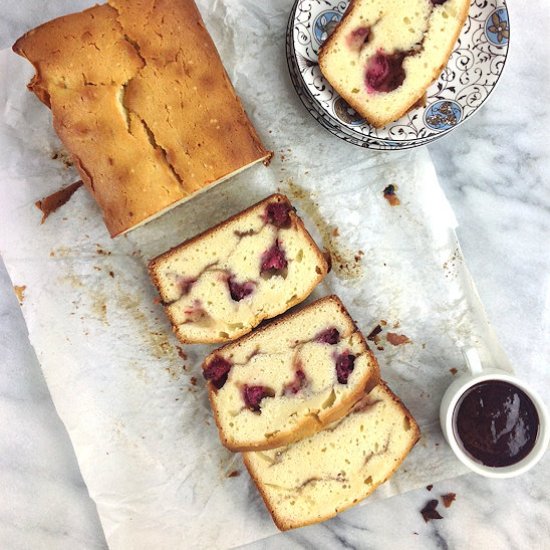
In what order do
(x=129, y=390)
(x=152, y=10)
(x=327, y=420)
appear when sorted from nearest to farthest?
(x=152, y=10) < (x=327, y=420) < (x=129, y=390)

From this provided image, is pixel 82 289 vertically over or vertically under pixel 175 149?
under

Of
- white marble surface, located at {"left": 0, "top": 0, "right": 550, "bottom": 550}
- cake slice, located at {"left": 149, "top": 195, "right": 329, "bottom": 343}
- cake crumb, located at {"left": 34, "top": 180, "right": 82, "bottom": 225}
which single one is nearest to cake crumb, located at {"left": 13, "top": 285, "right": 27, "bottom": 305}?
white marble surface, located at {"left": 0, "top": 0, "right": 550, "bottom": 550}

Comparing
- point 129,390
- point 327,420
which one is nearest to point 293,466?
point 327,420

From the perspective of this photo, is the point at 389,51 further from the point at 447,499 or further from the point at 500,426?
the point at 447,499

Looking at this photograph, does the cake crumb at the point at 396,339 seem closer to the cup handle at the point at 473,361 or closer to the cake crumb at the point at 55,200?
the cup handle at the point at 473,361

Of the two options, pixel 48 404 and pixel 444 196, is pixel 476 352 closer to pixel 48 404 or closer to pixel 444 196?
pixel 444 196

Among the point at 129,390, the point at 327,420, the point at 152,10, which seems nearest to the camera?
the point at 152,10

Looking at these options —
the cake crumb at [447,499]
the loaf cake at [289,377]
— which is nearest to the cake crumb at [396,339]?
the loaf cake at [289,377]

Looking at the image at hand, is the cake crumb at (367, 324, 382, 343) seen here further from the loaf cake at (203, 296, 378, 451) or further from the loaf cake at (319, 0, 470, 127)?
the loaf cake at (319, 0, 470, 127)
